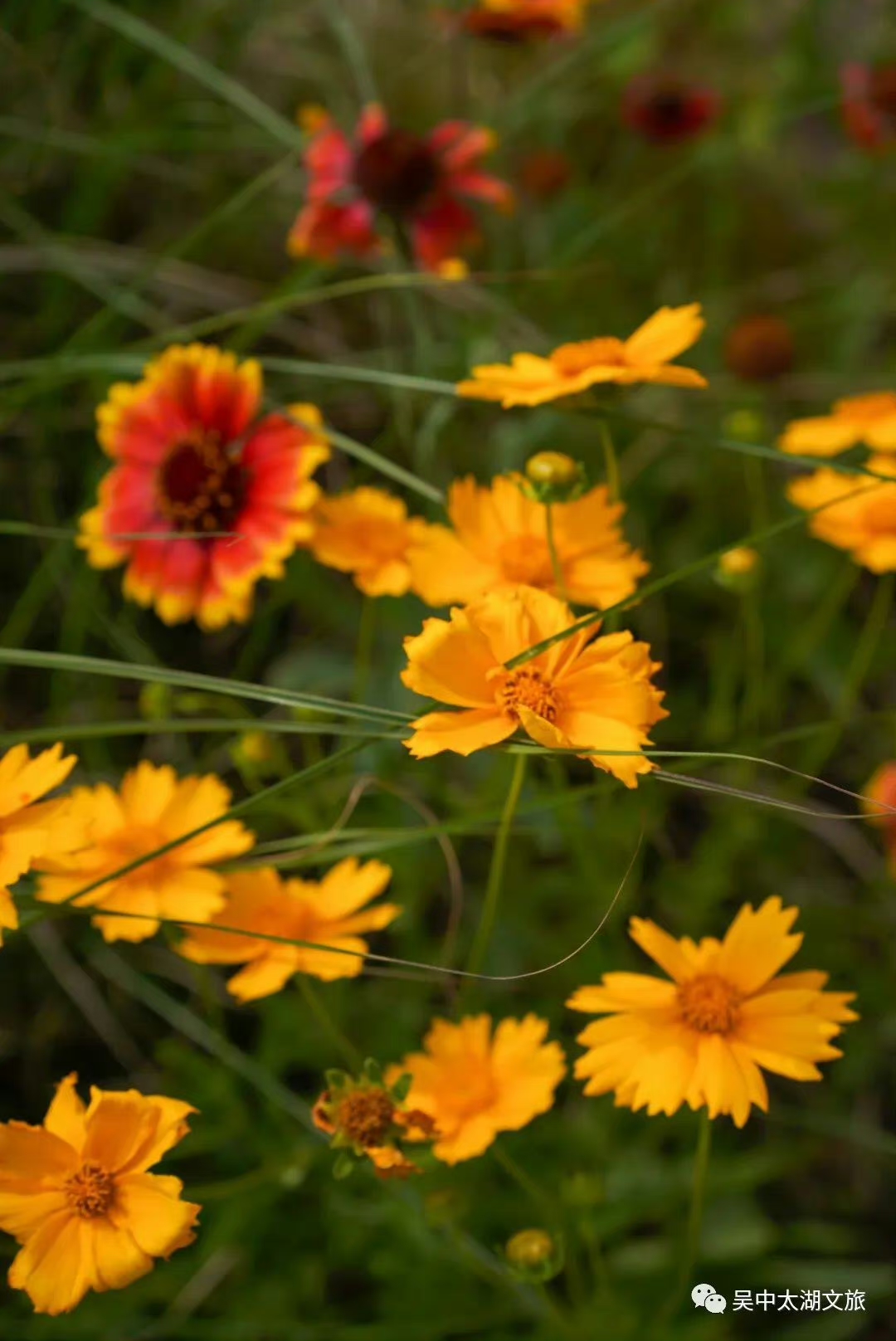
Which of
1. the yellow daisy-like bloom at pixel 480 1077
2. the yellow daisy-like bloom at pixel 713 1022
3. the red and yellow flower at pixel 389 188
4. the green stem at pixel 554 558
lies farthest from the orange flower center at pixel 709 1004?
the red and yellow flower at pixel 389 188

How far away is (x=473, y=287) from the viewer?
1.31 meters

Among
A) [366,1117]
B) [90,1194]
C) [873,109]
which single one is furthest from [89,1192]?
[873,109]

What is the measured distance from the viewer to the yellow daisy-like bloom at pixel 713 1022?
2.16 ft

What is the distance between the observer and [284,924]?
81cm

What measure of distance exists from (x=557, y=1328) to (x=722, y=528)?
0.97m

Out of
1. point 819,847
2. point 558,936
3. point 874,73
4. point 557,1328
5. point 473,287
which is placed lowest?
point 557,1328

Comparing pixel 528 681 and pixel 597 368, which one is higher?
pixel 597 368

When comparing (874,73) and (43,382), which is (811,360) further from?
(43,382)

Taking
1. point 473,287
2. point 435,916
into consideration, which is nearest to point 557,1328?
point 435,916

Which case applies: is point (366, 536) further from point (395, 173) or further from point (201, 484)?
point (395, 173)

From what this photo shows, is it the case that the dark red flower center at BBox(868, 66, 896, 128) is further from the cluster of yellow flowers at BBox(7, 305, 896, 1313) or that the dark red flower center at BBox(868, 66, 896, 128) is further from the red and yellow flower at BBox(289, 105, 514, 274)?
the cluster of yellow flowers at BBox(7, 305, 896, 1313)

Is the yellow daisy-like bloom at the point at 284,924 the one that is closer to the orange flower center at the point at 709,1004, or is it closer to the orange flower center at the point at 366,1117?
the orange flower center at the point at 366,1117

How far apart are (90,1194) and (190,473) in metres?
0.58

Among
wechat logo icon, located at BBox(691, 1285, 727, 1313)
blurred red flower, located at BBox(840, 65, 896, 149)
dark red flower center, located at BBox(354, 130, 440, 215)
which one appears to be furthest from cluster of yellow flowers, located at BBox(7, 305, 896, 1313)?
blurred red flower, located at BBox(840, 65, 896, 149)
